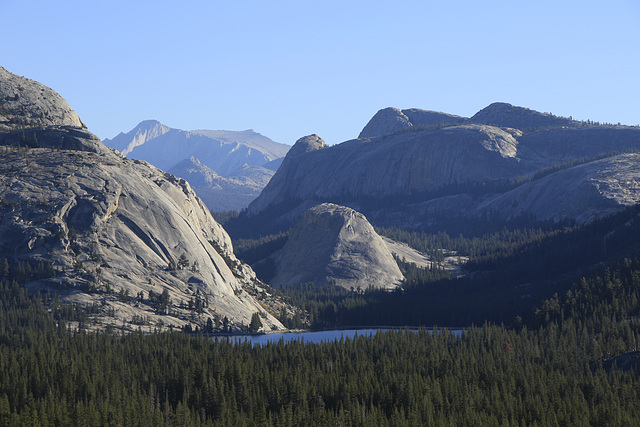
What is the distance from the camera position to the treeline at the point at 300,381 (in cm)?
14438

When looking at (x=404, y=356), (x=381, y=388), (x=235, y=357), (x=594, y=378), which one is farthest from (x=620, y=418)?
(x=235, y=357)

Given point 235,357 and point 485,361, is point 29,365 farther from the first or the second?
point 485,361

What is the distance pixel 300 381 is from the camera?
163 metres

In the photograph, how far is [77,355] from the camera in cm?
16825

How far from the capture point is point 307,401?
157250mm

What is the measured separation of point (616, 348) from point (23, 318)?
12292 cm

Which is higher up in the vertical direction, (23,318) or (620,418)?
(23,318)

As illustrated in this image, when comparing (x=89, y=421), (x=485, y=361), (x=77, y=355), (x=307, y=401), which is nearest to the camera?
(x=89, y=421)

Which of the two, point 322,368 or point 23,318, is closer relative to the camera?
point 322,368

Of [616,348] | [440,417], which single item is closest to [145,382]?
[440,417]

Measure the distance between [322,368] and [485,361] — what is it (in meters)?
32.6

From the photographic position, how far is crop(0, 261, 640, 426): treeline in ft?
474

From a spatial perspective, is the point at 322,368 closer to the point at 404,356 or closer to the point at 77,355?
the point at 404,356

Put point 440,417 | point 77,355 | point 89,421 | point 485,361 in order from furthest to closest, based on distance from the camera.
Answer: point 485,361, point 77,355, point 440,417, point 89,421
